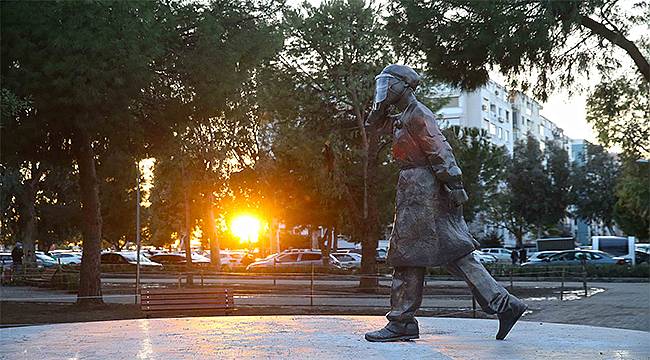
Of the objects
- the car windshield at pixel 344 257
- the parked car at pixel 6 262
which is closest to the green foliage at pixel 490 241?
the car windshield at pixel 344 257

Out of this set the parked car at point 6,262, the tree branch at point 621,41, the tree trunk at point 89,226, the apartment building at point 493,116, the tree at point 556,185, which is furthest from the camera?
→ the apartment building at point 493,116

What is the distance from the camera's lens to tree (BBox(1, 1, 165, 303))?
54.1 feet

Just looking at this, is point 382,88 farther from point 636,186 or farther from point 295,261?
point 636,186

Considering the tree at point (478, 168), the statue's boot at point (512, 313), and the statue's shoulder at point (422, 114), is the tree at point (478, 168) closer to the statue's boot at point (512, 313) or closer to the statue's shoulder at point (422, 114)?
the statue's shoulder at point (422, 114)

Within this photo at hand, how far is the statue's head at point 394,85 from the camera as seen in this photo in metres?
8.85

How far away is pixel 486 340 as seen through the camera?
8.85m

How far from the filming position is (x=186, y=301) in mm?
13625

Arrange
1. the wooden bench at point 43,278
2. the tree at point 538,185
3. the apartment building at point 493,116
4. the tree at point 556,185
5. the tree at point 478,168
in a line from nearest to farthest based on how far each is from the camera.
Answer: the wooden bench at point 43,278
the tree at point 478,168
the tree at point 538,185
the tree at point 556,185
the apartment building at point 493,116

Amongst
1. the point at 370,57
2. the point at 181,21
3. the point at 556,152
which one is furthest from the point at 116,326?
the point at 556,152

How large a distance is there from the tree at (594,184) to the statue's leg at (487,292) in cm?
6068

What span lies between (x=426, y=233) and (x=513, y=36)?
1021cm

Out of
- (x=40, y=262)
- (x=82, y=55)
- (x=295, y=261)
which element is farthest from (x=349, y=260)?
(x=82, y=55)

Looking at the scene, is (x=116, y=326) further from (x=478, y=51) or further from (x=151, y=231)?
(x=151, y=231)

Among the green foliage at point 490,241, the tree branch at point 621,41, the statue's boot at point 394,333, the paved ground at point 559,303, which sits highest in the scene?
the tree branch at point 621,41
